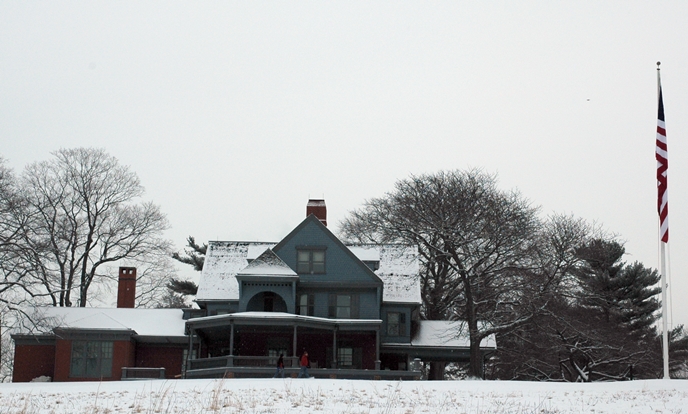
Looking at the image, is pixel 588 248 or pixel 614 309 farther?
pixel 614 309

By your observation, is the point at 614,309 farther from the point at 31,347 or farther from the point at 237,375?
the point at 31,347

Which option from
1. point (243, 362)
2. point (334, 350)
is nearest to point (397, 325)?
point (334, 350)

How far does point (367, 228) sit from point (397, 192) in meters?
5.34

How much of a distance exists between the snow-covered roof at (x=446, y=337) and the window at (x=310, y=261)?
5.95 m

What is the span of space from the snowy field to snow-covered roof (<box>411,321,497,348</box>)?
17.8 m

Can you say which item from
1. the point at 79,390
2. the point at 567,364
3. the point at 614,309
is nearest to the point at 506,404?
the point at 79,390

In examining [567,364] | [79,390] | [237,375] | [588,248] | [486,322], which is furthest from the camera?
[567,364]

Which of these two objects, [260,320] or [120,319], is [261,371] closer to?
[260,320]

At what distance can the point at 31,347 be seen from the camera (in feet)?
148

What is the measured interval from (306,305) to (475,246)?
8.78 meters

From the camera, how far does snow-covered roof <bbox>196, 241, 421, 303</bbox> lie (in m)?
46.1

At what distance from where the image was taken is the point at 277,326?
43.2 m

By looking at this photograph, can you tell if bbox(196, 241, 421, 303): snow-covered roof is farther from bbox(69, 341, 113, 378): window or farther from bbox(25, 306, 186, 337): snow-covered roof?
bbox(69, 341, 113, 378): window

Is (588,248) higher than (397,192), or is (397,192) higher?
(397,192)
